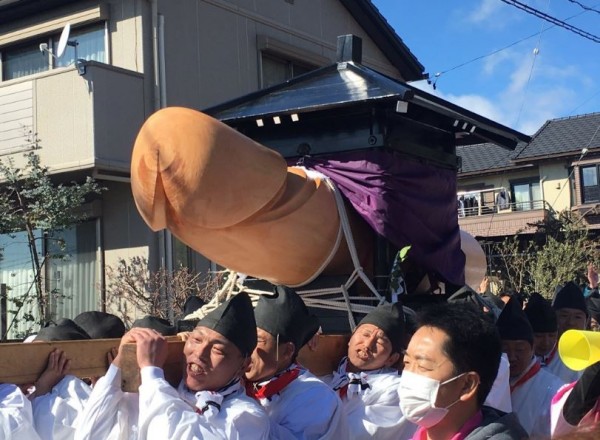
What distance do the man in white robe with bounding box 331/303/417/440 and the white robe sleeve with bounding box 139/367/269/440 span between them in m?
0.91

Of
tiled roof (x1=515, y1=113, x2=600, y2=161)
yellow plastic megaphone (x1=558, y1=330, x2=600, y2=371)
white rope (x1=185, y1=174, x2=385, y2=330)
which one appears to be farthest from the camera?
tiled roof (x1=515, y1=113, x2=600, y2=161)

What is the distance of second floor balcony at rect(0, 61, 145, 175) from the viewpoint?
1011 cm

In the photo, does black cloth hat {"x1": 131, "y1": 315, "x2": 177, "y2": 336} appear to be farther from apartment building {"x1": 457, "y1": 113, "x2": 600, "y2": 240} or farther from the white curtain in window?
apartment building {"x1": 457, "y1": 113, "x2": 600, "y2": 240}

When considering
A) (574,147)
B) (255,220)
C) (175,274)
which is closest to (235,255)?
(255,220)

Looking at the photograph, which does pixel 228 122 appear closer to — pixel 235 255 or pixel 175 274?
pixel 235 255

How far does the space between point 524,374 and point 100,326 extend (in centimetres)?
211

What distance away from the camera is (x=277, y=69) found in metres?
13.0

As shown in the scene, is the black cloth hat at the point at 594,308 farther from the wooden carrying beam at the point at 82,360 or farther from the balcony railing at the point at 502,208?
the balcony railing at the point at 502,208

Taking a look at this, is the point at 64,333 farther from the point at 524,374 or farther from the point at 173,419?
the point at 524,374

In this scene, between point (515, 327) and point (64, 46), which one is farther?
point (64, 46)

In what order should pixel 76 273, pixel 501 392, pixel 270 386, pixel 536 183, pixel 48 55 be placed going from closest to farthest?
pixel 270 386 → pixel 501 392 → pixel 76 273 → pixel 48 55 → pixel 536 183

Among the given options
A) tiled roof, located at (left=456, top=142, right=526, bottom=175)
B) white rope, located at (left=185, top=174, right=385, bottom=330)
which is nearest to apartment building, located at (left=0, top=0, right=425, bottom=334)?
white rope, located at (left=185, top=174, right=385, bottom=330)

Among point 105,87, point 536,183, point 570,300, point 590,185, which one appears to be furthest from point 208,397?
point 536,183

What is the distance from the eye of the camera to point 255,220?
3.85m
